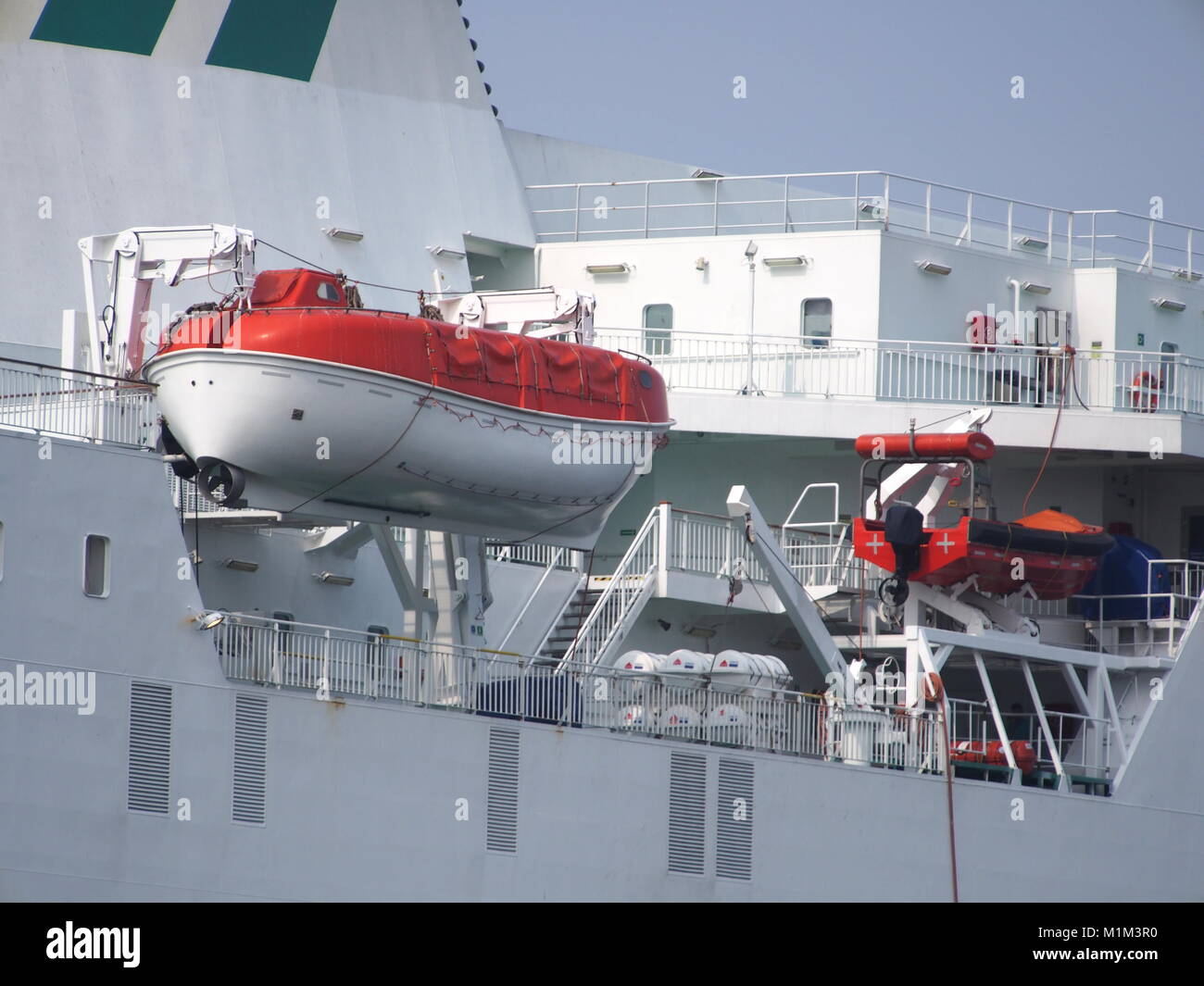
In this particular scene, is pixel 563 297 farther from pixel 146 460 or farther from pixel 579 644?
pixel 146 460

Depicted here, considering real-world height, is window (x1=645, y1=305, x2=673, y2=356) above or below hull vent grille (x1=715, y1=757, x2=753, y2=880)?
A: above

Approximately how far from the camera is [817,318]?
2819 centimetres

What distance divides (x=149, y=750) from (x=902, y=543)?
34.7 ft

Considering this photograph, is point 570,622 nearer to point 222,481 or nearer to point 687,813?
point 687,813

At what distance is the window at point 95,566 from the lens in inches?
680

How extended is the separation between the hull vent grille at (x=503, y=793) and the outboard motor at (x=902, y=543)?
21.8ft

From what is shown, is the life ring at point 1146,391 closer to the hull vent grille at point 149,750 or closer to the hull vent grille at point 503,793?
the hull vent grille at point 503,793

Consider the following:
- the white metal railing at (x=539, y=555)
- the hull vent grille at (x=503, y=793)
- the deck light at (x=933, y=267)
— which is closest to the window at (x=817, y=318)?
the deck light at (x=933, y=267)

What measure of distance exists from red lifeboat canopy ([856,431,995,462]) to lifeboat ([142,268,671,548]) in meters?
4.84

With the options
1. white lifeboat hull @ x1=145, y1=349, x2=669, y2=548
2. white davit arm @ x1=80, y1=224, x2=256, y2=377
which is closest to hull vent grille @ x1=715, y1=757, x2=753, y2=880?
white lifeboat hull @ x1=145, y1=349, x2=669, y2=548

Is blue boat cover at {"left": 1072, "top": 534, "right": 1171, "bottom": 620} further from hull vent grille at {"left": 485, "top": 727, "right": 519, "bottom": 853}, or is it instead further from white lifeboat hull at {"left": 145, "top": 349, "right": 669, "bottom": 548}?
hull vent grille at {"left": 485, "top": 727, "right": 519, "bottom": 853}

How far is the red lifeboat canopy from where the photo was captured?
2433cm
